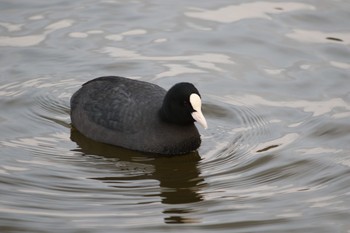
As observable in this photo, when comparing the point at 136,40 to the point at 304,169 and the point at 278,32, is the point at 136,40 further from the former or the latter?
the point at 304,169

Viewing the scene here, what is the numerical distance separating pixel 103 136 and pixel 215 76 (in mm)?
1899

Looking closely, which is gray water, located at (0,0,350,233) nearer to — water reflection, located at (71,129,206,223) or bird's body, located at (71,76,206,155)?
water reflection, located at (71,129,206,223)

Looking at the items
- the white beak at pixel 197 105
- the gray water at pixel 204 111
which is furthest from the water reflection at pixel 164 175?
the white beak at pixel 197 105

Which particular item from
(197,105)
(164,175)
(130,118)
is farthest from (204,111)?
(164,175)

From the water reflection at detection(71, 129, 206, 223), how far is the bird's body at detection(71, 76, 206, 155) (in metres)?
0.08

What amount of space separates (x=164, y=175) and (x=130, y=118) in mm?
804

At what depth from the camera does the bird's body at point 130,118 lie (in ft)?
26.5

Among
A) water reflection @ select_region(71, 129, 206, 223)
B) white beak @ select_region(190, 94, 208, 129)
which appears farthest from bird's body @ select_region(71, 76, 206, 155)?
white beak @ select_region(190, 94, 208, 129)

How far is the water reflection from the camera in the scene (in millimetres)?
6984

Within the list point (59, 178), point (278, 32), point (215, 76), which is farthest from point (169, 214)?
point (278, 32)

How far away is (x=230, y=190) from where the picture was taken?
7219 millimetres

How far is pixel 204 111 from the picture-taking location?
8.95 metres

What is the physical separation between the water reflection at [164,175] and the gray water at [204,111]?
0.7 inches

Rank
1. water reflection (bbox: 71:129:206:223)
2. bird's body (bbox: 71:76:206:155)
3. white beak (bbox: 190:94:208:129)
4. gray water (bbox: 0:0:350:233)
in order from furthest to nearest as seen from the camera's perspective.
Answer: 1. bird's body (bbox: 71:76:206:155)
2. white beak (bbox: 190:94:208:129)
3. water reflection (bbox: 71:129:206:223)
4. gray water (bbox: 0:0:350:233)
